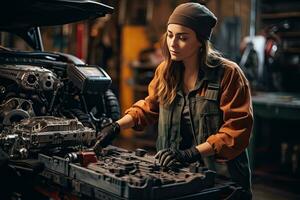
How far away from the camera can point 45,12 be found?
238 cm

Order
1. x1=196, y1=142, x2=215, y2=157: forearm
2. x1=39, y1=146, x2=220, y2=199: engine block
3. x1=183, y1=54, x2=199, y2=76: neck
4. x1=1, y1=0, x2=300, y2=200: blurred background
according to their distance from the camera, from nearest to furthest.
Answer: x1=39, y1=146, x2=220, y2=199: engine block, x1=196, y1=142, x2=215, y2=157: forearm, x1=183, y1=54, x2=199, y2=76: neck, x1=1, y1=0, x2=300, y2=200: blurred background

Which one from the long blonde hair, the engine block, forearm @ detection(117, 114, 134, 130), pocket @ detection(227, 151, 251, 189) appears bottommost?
pocket @ detection(227, 151, 251, 189)

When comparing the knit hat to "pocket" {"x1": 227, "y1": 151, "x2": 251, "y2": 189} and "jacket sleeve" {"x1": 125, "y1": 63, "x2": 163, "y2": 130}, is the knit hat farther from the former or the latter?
"pocket" {"x1": 227, "y1": 151, "x2": 251, "y2": 189}

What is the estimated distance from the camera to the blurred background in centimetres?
444

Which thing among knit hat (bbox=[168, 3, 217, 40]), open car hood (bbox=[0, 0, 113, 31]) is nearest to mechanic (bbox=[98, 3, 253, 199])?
knit hat (bbox=[168, 3, 217, 40])

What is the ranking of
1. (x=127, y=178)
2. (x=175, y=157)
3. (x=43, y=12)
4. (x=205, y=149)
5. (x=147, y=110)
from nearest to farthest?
(x=127, y=178), (x=175, y=157), (x=205, y=149), (x=147, y=110), (x=43, y=12)

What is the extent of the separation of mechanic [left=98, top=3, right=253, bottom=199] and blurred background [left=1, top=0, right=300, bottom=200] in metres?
1.88

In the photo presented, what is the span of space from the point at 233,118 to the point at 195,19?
448 millimetres

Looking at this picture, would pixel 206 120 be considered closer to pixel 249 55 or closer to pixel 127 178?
pixel 127 178

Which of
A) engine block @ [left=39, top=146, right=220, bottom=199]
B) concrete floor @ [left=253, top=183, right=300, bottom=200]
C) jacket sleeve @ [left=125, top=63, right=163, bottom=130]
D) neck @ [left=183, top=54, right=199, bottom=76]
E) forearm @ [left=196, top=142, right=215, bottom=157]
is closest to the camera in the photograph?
engine block @ [left=39, top=146, right=220, bottom=199]

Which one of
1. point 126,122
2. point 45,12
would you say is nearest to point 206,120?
point 126,122

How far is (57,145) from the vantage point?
6.32 ft

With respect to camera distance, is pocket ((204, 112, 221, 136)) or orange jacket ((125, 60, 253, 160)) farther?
pocket ((204, 112, 221, 136))

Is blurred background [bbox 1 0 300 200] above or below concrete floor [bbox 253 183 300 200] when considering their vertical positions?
above
